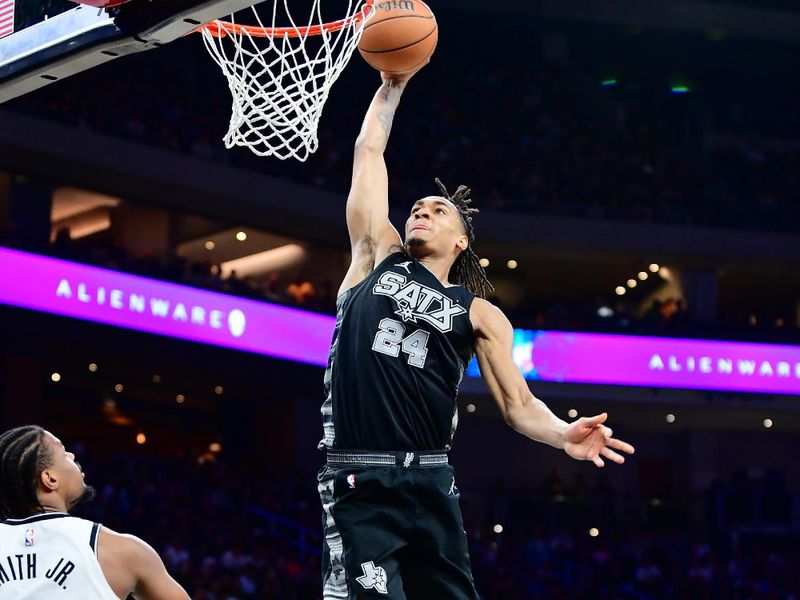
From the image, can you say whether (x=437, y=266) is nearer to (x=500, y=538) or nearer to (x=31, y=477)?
(x=31, y=477)

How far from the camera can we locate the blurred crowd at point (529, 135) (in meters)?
20.6

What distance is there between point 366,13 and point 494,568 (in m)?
13.5

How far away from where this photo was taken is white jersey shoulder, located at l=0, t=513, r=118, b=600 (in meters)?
3.51

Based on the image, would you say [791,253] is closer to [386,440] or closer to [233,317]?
[233,317]

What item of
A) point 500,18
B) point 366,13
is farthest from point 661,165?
point 366,13

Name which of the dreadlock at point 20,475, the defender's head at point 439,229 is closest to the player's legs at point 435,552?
the defender's head at point 439,229

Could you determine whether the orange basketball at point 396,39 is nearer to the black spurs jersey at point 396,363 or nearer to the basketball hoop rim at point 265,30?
the basketball hoop rim at point 265,30

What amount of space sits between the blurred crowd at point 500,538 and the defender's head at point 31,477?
34.4 feet

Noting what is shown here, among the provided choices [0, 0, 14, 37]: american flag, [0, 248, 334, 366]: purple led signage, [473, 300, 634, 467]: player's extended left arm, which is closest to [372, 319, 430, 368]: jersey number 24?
[473, 300, 634, 467]: player's extended left arm

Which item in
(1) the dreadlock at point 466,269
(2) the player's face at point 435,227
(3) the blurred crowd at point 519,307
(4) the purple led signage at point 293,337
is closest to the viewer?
(2) the player's face at point 435,227

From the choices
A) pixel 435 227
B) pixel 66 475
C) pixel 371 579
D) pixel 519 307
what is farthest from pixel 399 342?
pixel 519 307

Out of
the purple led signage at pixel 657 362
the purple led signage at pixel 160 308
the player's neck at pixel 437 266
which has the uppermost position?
the purple led signage at pixel 657 362

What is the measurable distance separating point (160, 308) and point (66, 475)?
14.3 m

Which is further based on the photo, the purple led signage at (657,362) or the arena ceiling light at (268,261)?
the arena ceiling light at (268,261)
